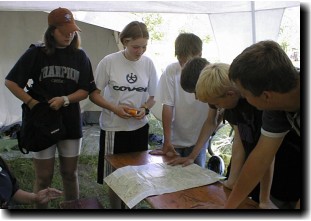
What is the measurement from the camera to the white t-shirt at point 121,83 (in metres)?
1.95

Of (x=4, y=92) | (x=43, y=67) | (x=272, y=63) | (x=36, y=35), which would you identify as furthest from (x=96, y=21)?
(x=272, y=63)

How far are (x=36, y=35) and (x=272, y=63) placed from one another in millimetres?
4521

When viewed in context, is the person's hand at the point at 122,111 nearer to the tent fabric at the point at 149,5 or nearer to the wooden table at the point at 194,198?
the wooden table at the point at 194,198

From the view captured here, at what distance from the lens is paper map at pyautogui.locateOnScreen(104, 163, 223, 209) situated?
1276 millimetres

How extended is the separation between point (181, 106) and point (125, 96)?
332 millimetres

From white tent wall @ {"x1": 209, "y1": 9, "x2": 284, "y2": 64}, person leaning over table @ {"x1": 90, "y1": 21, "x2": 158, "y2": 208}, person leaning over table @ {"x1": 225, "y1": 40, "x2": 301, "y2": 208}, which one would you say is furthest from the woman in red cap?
white tent wall @ {"x1": 209, "y1": 9, "x2": 284, "y2": 64}

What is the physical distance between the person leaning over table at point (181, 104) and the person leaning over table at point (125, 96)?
0.13 m

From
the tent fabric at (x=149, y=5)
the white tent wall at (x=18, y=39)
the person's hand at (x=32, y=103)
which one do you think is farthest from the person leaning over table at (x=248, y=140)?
the white tent wall at (x=18, y=39)

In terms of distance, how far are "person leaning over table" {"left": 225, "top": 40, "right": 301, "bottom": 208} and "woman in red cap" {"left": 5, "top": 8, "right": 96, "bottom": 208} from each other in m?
1.10

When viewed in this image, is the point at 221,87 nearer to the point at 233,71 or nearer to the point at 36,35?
the point at 233,71

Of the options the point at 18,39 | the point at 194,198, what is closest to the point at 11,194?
the point at 194,198

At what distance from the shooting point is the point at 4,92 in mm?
4852

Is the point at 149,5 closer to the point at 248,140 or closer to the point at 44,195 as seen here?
the point at 248,140

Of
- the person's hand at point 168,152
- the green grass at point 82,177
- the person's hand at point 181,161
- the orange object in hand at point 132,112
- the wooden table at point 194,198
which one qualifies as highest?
the orange object in hand at point 132,112
